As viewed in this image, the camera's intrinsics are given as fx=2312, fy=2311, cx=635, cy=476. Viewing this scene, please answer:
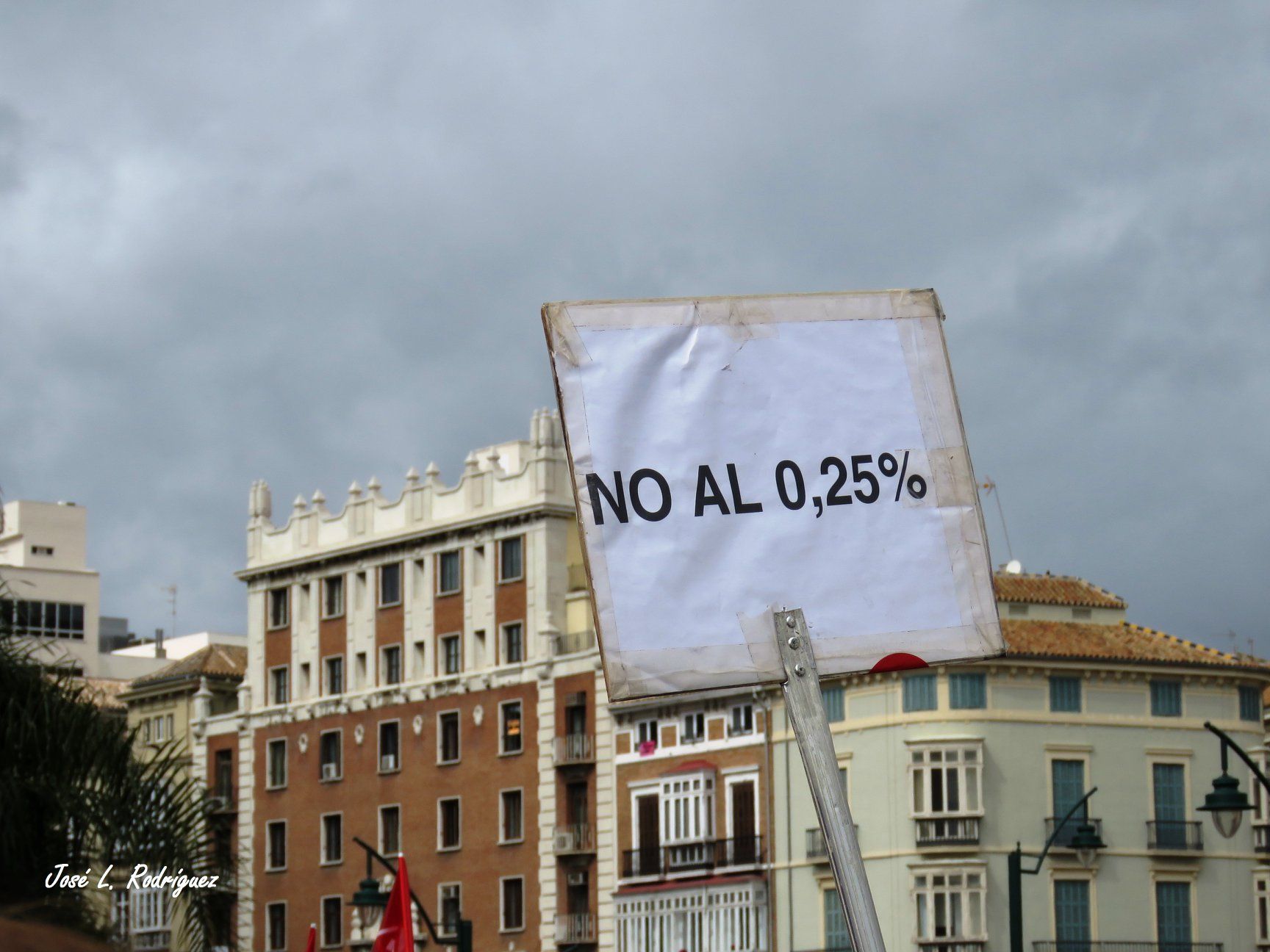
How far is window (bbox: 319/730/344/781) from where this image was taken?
79.1m

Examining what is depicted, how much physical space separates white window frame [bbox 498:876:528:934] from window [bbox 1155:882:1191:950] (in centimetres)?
1896

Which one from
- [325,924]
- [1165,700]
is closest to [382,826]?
[325,924]

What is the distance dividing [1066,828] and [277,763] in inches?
1190

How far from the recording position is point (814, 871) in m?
65.3

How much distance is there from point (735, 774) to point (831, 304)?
6233 centimetres

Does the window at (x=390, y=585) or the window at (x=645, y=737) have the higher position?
the window at (x=390, y=585)

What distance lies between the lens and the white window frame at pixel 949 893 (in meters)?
63.6

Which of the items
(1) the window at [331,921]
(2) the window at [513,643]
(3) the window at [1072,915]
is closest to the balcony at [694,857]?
(2) the window at [513,643]

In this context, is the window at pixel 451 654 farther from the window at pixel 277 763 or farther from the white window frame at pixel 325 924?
the window at pixel 277 763

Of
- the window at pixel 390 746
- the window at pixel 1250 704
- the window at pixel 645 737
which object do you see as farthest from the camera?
the window at pixel 390 746

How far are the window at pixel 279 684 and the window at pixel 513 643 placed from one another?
38.0 feet

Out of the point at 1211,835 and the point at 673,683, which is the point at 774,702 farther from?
the point at 673,683

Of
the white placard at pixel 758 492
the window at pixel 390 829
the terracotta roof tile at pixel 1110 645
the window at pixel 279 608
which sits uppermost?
the window at pixel 279 608

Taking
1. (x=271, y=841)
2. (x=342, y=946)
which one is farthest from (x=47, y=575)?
(x=342, y=946)
